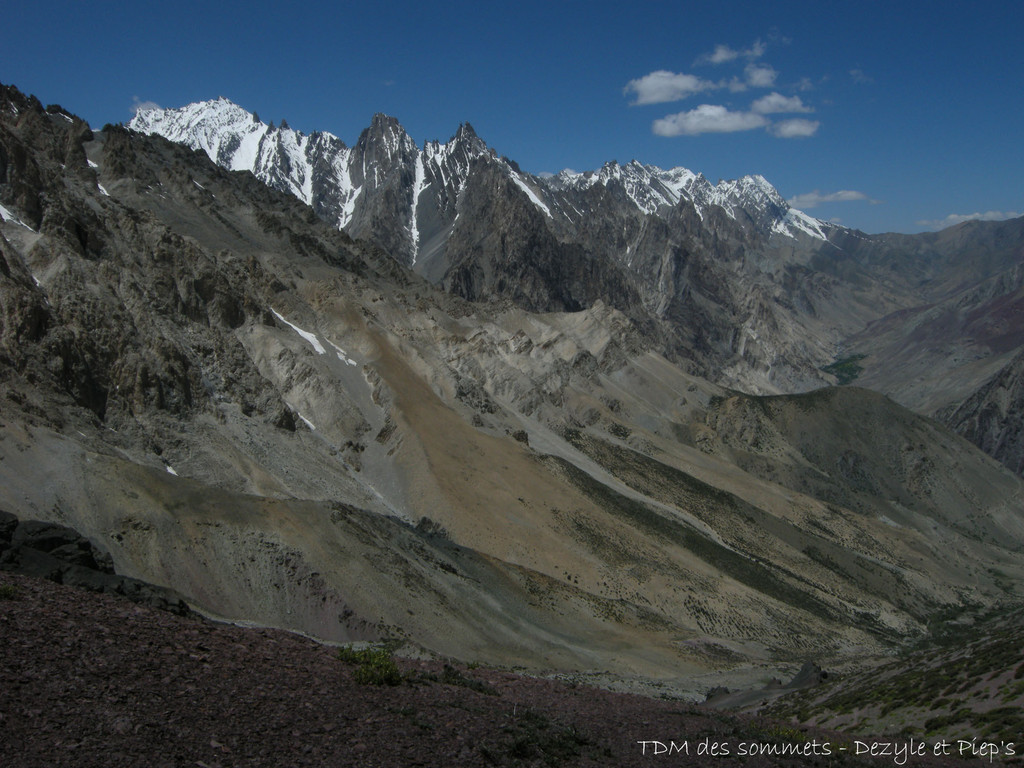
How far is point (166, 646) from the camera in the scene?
17.8 m

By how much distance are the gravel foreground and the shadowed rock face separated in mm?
19268

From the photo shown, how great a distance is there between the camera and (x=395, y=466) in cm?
7475

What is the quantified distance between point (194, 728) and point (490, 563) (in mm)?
42346

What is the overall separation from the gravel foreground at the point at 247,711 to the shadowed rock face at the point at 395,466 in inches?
759

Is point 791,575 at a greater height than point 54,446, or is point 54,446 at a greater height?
point 54,446

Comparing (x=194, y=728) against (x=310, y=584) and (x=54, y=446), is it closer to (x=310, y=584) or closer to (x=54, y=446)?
(x=310, y=584)

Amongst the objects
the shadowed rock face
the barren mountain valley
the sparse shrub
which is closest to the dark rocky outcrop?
the barren mountain valley

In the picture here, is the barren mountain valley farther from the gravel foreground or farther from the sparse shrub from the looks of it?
the sparse shrub

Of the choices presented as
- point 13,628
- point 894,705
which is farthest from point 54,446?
point 894,705

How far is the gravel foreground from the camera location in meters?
14.2

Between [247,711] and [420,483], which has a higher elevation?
[420,483]

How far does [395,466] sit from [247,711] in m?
59.0

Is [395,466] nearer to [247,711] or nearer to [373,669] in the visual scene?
[373,669]

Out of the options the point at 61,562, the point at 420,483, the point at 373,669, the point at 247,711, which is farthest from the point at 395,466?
the point at 247,711
